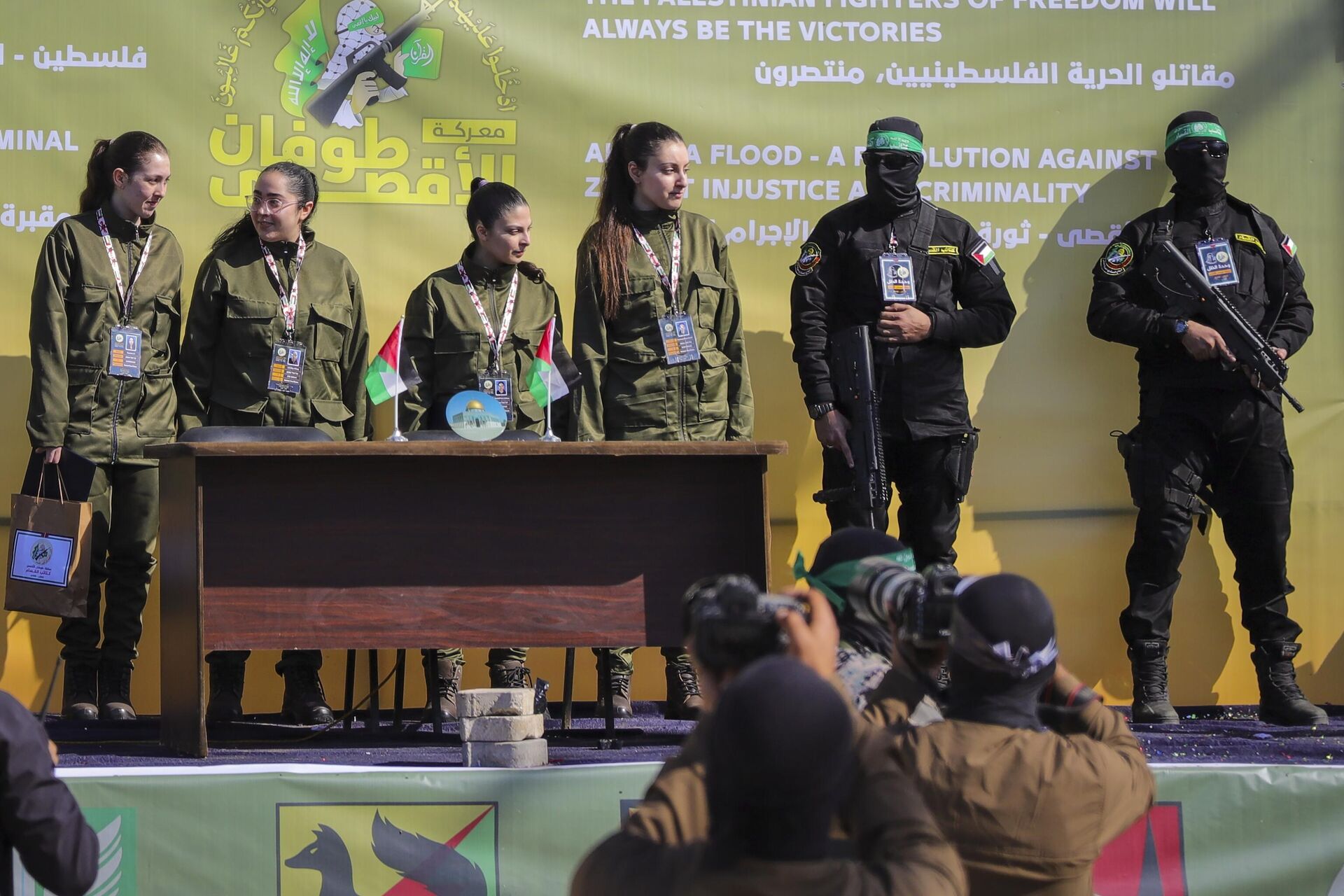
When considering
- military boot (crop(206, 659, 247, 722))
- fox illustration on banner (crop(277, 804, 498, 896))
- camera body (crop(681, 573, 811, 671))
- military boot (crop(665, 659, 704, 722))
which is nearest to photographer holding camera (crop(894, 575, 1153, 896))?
camera body (crop(681, 573, 811, 671))

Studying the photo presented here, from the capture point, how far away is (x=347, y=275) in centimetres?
504

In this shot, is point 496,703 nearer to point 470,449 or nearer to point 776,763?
point 470,449

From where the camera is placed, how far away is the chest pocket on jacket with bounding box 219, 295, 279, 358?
190 inches

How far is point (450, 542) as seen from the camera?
4031 millimetres

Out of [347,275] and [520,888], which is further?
[347,275]

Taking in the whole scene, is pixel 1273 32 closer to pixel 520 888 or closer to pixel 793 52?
pixel 793 52

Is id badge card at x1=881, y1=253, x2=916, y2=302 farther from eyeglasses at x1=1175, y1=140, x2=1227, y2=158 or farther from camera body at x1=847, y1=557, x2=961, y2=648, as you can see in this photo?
camera body at x1=847, y1=557, x2=961, y2=648

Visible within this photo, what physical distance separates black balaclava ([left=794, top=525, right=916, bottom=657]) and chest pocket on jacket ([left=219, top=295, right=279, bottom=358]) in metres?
2.92

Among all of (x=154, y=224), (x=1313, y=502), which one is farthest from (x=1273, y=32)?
(x=154, y=224)

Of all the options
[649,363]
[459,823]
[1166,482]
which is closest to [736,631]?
[459,823]

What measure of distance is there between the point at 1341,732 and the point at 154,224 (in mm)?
4080

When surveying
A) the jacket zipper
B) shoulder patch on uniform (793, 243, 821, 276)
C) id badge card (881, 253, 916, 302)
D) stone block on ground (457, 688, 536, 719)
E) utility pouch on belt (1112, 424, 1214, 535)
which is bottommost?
stone block on ground (457, 688, 536, 719)

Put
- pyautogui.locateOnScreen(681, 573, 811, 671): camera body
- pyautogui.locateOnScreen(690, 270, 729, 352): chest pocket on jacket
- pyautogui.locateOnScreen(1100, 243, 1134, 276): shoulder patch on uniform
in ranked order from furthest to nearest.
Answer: pyautogui.locateOnScreen(1100, 243, 1134, 276): shoulder patch on uniform < pyautogui.locateOnScreen(690, 270, 729, 352): chest pocket on jacket < pyautogui.locateOnScreen(681, 573, 811, 671): camera body

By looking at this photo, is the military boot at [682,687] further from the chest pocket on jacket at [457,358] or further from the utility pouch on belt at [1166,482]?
the utility pouch on belt at [1166,482]
